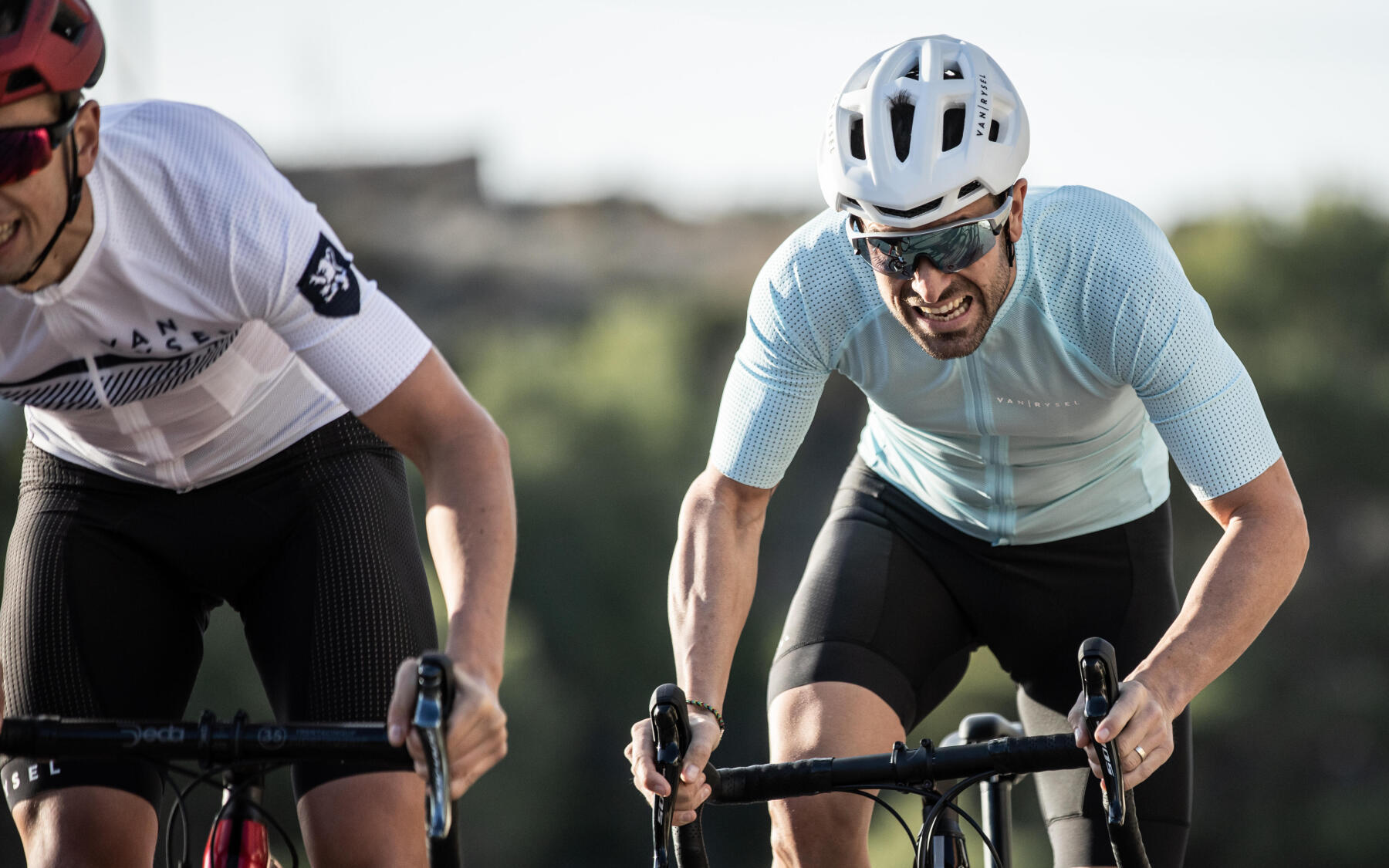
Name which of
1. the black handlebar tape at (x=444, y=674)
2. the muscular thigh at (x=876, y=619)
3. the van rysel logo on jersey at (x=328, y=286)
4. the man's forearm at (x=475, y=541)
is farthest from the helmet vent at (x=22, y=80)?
the muscular thigh at (x=876, y=619)

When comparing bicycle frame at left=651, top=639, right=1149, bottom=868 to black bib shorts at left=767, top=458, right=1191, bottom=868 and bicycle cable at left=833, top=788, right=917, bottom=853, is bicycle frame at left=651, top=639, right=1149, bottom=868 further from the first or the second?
black bib shorts at left=767, top=458, right=1191, bottom=868

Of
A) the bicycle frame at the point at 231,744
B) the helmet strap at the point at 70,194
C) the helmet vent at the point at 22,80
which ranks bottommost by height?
the bicycle frame at the point at 231,744

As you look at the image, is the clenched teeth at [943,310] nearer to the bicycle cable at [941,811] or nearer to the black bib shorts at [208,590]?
the bicycle cable at [941,811]

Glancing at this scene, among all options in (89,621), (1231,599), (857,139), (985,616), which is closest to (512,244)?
(985,616)

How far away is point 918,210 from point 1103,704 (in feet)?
3.97

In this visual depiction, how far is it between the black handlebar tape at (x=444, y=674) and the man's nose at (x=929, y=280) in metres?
1.50

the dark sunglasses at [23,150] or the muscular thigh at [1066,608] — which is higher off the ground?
the dark sunglasses at [23,150]

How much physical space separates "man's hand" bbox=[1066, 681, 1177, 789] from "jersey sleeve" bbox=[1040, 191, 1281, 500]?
69 centimetres

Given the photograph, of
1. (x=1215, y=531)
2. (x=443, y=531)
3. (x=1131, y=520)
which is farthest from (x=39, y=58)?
(x=1215, y=531)

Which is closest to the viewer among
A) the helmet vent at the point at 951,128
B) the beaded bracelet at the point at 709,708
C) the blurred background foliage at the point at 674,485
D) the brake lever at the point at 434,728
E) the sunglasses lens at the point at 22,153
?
the brake lever at the point at 434,728

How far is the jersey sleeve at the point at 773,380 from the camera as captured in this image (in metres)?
3.84

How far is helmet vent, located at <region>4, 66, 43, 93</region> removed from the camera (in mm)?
2750

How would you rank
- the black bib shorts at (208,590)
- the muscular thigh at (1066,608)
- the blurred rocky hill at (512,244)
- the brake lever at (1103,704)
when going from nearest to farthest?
the brake lever at (1103,704)
the black bib shorts at (208,590)
the muscular thigh at (1066,608)
the blurred rocky hill at (512,244)

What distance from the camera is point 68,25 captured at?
296 centimetres
